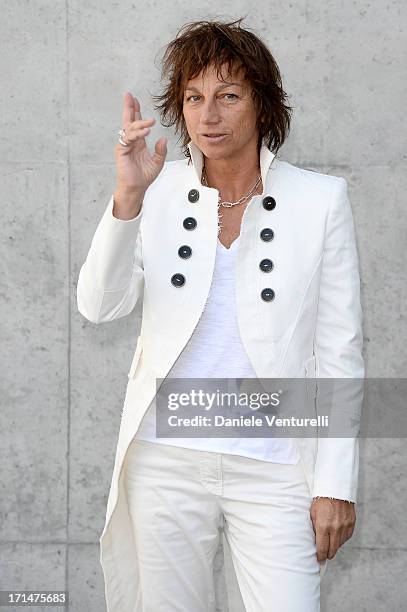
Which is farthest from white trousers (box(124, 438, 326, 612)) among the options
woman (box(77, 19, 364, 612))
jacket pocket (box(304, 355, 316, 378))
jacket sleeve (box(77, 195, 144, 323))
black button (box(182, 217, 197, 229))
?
black button (box(182, 217, 197, 229))

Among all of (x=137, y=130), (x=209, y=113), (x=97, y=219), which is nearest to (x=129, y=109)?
(x=137, y=130)

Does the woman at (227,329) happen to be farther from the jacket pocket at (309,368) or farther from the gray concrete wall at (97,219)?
the gray concrete wall at (97,219)

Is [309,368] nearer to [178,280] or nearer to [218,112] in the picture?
[178,280]

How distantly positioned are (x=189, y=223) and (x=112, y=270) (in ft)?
0.98

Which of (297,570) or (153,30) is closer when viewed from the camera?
(297,570)

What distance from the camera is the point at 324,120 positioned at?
169 inches

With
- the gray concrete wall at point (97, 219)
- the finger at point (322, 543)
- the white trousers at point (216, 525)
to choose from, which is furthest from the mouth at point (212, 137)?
the gray concrete wall at point (97, 219)

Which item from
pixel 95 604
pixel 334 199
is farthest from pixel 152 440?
pixel 95 604

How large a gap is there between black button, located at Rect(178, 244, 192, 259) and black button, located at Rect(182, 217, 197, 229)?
6 centimetres

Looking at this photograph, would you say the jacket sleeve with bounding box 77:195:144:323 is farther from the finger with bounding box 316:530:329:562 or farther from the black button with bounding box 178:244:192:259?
the finger with bounding box 316:530:329:562

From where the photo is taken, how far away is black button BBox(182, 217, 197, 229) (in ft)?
9.39

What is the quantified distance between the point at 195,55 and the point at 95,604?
2.79 meters

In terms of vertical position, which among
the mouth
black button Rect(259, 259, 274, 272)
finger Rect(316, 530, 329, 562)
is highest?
the mouth

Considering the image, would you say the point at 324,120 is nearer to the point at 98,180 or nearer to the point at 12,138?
A: the point at 98,180
